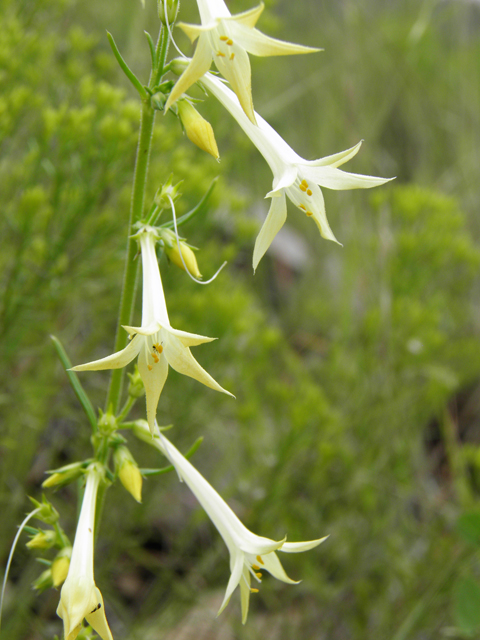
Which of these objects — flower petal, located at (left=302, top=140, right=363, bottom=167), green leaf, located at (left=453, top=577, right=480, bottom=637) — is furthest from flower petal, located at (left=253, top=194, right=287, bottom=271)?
green leaf, located at (left=453, top=577, right=480, bottom=637)

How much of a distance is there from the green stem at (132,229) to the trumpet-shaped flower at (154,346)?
0.18ft

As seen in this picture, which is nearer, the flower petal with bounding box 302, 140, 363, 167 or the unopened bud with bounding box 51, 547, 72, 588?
the flower petal with bounding box 302, 140, 363, 167

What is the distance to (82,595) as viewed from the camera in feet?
2.90

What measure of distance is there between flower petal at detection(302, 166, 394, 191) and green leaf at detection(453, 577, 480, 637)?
168cm

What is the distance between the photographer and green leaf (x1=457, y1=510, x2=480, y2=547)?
6.32ft

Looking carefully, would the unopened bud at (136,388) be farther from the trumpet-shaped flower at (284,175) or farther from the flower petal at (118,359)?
the trumpet-shaped flower at (284,175)

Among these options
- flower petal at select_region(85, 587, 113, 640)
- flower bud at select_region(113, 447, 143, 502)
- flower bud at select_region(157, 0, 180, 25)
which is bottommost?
flower petal at select_region(85, 587, 113, 640)

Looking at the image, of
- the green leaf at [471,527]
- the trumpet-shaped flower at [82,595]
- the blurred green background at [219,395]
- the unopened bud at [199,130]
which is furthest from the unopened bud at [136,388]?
the green leaf at [471,527]

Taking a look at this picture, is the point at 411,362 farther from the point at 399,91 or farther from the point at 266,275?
the point at 399,91

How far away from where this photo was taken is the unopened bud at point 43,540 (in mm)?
Answer: 1098

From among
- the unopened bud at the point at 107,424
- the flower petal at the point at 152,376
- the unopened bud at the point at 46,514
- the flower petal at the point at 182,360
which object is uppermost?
the flower petal at the point at 182,360

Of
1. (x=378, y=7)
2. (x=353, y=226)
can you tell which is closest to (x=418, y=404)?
(x=353, y=226)

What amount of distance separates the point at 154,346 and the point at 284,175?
1.39 ft

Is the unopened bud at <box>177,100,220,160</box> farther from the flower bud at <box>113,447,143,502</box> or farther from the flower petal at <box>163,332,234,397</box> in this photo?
the flower bud at <box>113,447,143,502</box>
